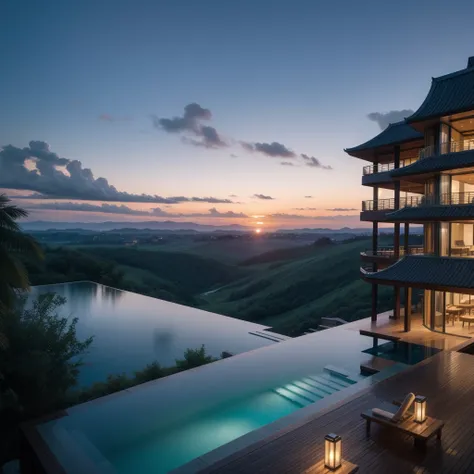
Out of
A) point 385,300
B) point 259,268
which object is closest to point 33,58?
point 385,300

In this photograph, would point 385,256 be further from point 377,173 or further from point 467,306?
point 377,173

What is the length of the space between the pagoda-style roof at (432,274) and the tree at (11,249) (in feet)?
39.8

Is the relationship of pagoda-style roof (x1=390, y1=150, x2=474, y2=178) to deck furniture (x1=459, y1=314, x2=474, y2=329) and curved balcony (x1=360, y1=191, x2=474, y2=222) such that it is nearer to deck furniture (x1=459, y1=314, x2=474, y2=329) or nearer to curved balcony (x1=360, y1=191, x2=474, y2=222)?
curved balcony (x1=360, y1=191, x2=474, y2=222)

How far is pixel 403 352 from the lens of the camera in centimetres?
1400

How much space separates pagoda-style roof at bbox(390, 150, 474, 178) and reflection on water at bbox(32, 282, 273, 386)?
10013 mm

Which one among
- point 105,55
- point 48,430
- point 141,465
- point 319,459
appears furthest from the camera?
point 105,55

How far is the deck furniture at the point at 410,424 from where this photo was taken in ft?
19.4

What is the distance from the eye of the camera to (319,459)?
5586 millimetres

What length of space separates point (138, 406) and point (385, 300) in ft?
89.1

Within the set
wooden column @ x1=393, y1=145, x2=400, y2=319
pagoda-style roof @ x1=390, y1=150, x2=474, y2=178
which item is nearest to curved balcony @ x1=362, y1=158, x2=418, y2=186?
wooden column @ x1=393, y1=145, x2=400, y2=319

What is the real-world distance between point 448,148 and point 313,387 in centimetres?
1053

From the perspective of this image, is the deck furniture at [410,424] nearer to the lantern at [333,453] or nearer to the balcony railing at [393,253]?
the lantern at [333,453]

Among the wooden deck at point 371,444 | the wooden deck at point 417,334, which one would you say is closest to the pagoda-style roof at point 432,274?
the wooden deck at point 417,334

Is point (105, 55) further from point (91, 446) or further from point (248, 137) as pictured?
point (91, 446)
